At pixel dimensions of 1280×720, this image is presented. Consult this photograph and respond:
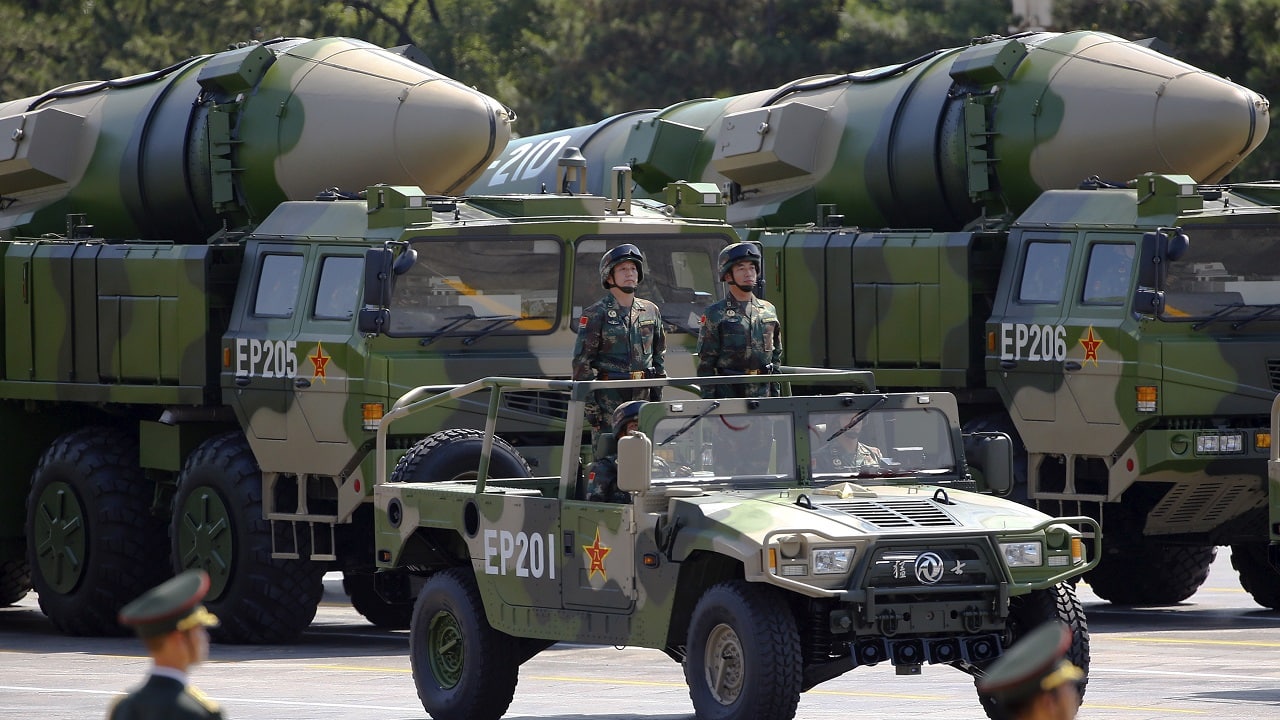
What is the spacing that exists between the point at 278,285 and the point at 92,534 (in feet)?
7.20

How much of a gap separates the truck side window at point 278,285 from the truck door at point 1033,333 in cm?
453

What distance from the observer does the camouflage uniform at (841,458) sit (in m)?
11.1

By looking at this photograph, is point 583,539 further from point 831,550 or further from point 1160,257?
point 1160,257

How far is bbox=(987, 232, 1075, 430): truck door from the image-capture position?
16.0m

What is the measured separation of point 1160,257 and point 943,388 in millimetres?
2244

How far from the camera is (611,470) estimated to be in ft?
36.6

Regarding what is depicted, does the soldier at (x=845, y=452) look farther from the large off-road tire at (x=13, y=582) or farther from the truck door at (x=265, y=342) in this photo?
the large off-road tire at (x=13, y=582)

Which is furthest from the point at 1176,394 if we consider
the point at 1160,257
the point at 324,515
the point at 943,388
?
the point at 324,515

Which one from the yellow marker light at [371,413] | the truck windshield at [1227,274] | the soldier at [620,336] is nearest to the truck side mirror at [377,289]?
the yellow marker light at [371,413]

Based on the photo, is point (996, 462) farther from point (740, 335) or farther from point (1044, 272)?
point (1044, 272)

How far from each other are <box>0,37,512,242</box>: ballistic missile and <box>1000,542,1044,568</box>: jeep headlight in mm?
7657

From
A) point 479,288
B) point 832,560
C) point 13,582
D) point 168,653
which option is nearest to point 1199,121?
point 479,288

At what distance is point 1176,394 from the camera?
15.4 m

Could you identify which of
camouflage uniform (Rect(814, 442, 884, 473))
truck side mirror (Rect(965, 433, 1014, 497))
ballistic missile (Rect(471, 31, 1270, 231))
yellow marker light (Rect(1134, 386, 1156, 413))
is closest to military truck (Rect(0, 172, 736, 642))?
ballistic missile (Rect(471, 31, 1270, 231))
